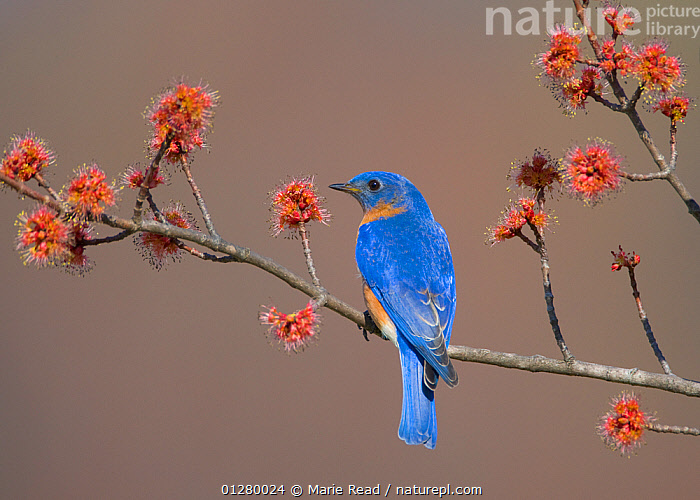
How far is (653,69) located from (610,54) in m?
0.13

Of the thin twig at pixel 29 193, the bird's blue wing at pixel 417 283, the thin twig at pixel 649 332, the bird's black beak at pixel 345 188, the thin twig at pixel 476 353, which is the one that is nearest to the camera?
the thin twig at pixel 29 193

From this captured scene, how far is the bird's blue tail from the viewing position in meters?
2.45

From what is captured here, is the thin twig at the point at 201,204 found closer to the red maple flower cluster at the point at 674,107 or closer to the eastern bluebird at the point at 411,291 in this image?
the eastern bluebird at the point at 411,291

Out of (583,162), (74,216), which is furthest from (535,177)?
(74,216)

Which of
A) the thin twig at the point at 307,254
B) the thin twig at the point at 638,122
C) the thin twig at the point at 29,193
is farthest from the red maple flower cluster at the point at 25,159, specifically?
the thin twig at the point at 638,122

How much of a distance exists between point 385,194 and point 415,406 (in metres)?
1.20

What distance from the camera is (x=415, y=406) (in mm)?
2486

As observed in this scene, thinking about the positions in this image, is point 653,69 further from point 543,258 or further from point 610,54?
point 543,258

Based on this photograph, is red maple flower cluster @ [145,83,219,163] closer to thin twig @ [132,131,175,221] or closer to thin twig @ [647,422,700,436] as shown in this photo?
thin twig @ [132,131,175,221]

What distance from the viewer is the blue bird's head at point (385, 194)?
10.4 feet

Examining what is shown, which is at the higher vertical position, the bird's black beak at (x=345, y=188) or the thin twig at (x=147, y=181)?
the bird's black beak at (x=345, y=188)

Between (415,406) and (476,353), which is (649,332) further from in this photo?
(415,406)

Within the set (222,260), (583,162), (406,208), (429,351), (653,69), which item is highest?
(406,208)

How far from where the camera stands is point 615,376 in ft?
6.28
